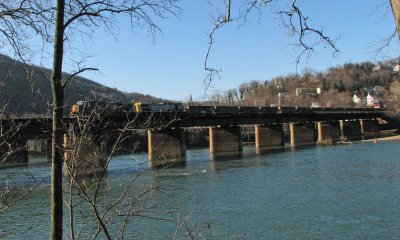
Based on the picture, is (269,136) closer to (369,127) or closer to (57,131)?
(369,127)

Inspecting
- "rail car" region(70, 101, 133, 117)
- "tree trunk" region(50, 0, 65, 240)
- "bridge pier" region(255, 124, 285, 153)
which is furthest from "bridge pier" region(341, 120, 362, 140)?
"tree trunk" region(50, 0, 65, 240)

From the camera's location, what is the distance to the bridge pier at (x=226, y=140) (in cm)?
9453

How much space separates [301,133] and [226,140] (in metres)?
31.7

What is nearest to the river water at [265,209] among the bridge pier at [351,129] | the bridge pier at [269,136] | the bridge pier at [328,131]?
the bridge pier at [269,136]

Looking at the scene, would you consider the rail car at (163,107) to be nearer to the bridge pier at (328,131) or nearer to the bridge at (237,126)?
the bridge at (237,126)

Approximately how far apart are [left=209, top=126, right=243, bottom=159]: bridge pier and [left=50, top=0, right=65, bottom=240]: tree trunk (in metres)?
87.7

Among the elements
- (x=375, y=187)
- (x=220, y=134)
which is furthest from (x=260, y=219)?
(x=220, y=134)

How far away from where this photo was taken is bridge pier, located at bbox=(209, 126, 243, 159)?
94531 millimetres

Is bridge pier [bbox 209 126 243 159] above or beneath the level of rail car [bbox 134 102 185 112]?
beneath

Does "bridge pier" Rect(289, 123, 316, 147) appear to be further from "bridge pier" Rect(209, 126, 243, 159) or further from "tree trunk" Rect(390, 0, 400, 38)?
"tree trunk" Rect(390, 0, 400, 38)

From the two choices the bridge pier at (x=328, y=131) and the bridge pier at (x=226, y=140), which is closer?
the bridge pier at (x=226, y=140)

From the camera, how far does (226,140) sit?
95625 millimetres

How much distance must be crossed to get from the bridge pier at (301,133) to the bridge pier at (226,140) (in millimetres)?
26624

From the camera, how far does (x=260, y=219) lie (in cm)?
2206
